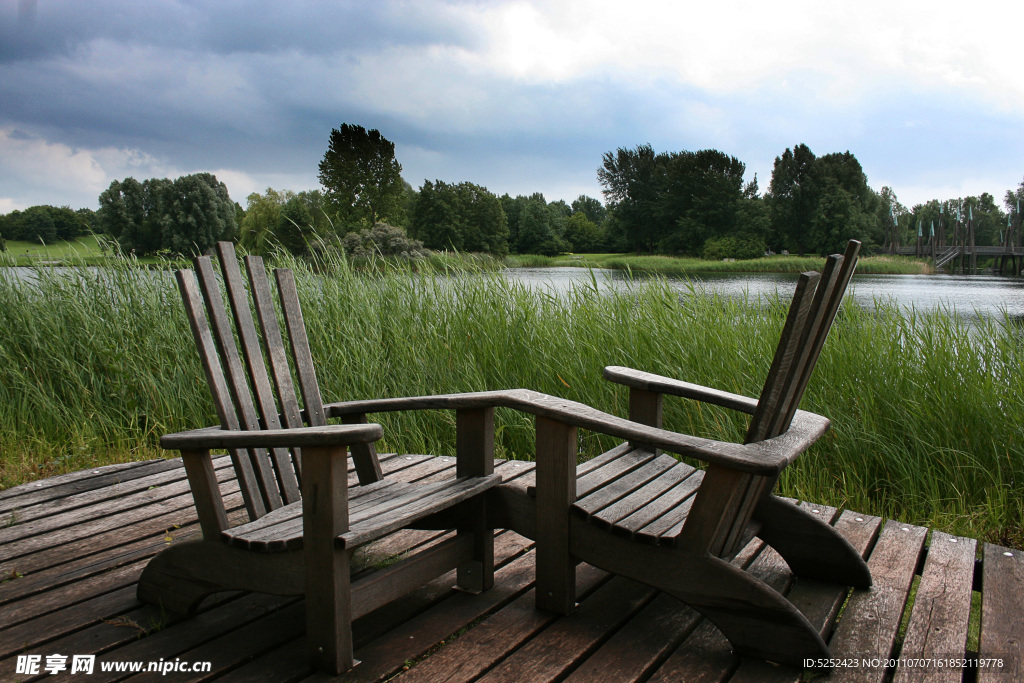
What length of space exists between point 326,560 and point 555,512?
1.88 feet

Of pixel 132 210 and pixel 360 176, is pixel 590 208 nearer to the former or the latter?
pixel 360 176

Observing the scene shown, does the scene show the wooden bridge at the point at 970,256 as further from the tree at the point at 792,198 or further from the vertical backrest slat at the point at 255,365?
the vertical backrest slat at the point at 255,365

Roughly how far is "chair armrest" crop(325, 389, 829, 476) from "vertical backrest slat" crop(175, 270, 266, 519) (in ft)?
1.41

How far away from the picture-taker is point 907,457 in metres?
2.87

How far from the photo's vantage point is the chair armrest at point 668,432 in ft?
4.23

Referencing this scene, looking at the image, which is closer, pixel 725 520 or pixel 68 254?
pixel 725 520

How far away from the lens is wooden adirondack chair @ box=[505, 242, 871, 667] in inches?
53.9

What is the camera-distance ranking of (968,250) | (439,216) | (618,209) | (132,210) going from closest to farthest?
(132,210) → (968,250) → (439,216) → (618,209)

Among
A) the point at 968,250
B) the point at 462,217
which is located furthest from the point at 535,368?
the point at 968,250

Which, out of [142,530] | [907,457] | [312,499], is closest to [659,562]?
[312,499]

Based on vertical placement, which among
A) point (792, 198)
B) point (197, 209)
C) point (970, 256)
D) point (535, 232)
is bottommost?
point (970, 256)

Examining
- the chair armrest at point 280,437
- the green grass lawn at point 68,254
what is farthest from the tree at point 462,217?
the chair armrest at point 280,437

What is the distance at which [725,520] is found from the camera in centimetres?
139

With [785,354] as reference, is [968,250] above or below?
above
